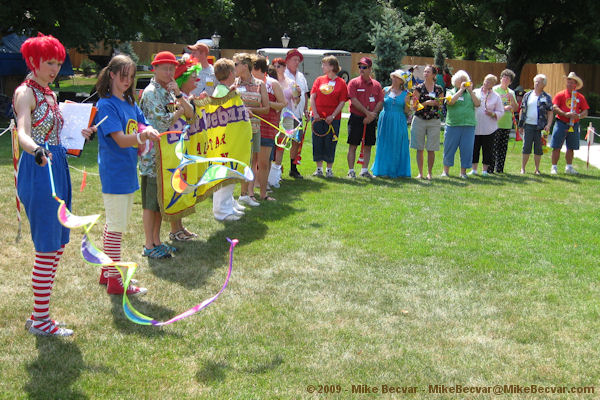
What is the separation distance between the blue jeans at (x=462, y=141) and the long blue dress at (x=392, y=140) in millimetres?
799

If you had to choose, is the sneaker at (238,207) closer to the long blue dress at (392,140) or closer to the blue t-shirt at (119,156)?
the blue t-shirt at (119,156)

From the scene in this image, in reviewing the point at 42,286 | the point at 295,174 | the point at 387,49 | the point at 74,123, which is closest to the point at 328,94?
the point at 295,174

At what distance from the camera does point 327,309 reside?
4953 millimetres

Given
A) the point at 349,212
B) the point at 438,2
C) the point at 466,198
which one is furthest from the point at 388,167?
the point at 438,2

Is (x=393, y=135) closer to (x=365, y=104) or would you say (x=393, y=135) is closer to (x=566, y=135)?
(x=365, y=104)

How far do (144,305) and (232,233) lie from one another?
2299 millimetres

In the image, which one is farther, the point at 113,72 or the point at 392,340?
the point at 113,72

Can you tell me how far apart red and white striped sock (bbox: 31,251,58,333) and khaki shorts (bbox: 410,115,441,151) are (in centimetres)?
765

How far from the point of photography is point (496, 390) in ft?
12.2

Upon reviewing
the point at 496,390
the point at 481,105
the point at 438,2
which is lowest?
the point at 496,390

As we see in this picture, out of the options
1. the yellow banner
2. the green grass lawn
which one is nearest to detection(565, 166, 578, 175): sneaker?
the green grass lawn

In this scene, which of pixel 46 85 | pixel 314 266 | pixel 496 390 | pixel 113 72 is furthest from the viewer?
pixel 314 266

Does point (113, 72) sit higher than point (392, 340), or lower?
higher

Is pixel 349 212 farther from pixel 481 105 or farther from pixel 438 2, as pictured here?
pixel 438 2
